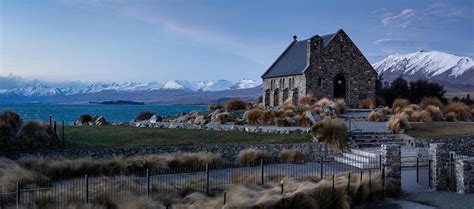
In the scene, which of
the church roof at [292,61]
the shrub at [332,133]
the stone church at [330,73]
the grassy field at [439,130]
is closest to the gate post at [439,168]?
the shrub at [332,133]

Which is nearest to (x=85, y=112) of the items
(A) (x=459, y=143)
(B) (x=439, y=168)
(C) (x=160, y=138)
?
(C) (x=160, y=138)

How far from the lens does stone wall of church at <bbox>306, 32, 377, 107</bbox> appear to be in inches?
1636

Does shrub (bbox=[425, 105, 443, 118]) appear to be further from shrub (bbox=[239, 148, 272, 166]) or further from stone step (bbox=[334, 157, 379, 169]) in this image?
shrub (bbox=[239, 148, 272, 166])

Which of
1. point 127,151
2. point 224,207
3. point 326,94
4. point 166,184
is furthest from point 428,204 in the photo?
point 326,94

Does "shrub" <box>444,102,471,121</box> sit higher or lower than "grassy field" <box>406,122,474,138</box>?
higher

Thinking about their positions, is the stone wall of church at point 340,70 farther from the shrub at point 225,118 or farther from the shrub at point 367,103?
the shrub at point 225,118

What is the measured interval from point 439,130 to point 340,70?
1488 cm

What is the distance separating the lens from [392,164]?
57.6 ft

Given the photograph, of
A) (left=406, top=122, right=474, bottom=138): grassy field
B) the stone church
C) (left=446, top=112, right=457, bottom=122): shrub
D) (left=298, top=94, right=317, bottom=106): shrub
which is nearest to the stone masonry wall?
(left=406, top=122, right=474, bottom=138): grassy field

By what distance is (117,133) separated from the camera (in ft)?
83.3

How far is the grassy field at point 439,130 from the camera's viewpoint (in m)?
27.3

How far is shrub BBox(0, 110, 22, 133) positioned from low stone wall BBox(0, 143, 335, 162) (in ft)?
8.36

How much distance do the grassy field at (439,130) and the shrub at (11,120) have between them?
19.3 metres

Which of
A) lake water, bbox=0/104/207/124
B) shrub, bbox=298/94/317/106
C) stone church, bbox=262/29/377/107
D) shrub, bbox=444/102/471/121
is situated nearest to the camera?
shrub, bbox=444/102/471/121
